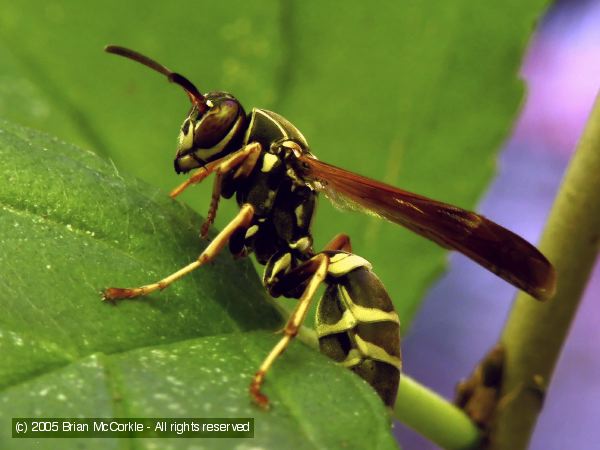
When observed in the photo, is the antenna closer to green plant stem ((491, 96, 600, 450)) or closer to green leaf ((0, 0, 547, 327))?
green leaf ((0, 0, 547, 327))

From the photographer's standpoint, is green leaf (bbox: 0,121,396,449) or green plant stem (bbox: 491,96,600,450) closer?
green leaf (bbox: 0,121,396,449)

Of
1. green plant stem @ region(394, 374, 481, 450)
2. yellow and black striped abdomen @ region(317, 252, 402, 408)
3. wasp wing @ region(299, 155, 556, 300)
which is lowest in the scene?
green plant stem @ region(394, 374, 481, 450)

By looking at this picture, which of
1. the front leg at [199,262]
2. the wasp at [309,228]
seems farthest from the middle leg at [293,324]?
the front leg at [199,262]

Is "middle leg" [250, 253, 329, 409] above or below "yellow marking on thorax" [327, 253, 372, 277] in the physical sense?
below

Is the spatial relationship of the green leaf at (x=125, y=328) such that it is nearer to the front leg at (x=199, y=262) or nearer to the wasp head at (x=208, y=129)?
the front leg at (x=199, y=262)

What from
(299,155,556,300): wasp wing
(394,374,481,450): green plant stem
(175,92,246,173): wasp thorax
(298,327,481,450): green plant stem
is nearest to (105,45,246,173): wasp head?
(175,92,246,173): wasp thorax

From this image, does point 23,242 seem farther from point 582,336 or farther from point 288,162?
point 582,336

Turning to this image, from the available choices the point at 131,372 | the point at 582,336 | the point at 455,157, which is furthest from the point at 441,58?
the point at 582,336

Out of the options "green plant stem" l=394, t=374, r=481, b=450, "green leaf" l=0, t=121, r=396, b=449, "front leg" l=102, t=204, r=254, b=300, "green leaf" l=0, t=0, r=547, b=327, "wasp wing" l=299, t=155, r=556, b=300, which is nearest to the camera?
"green leaf" l=0, t=121, r=396, b=449
